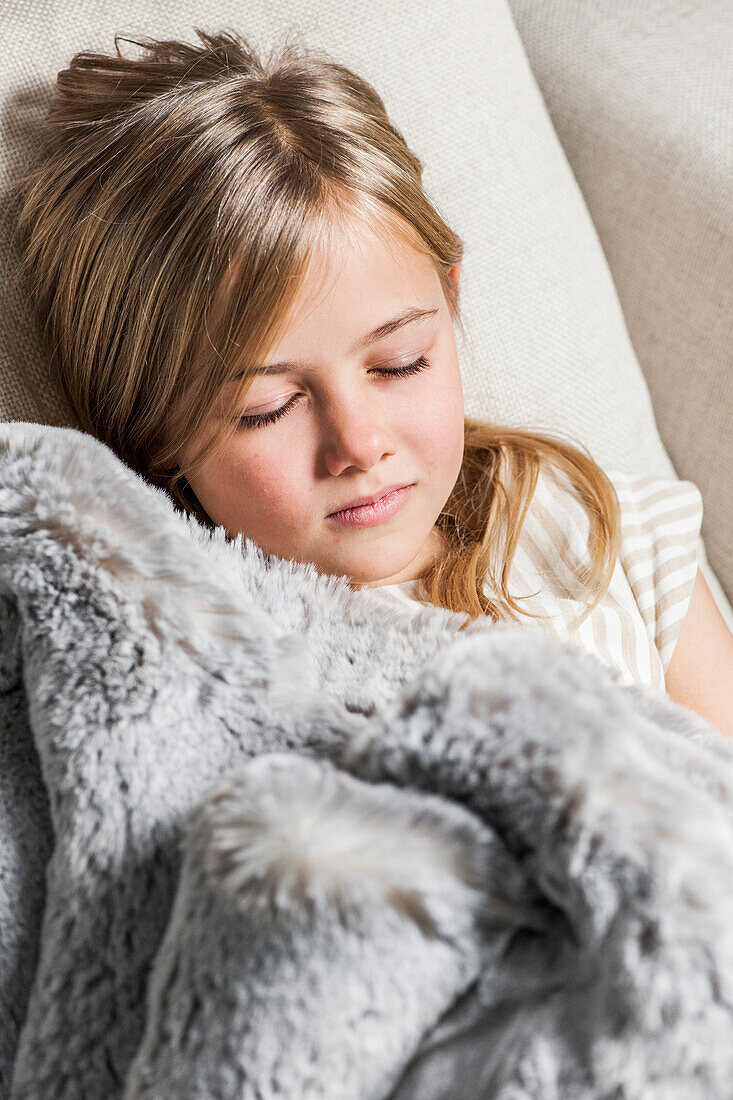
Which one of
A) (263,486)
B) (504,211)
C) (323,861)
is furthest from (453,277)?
(323,861)

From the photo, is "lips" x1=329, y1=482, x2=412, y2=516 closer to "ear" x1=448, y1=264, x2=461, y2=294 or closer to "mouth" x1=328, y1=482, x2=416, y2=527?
"mouth" x1=328, y1=482, x2=416, y2=527

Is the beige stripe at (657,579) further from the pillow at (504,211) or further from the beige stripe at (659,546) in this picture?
the pillow at (504,211)

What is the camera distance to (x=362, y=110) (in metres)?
0.81

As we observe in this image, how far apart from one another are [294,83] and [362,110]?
0.07m

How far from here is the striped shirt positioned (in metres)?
0.86

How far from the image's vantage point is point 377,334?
0.70 meters

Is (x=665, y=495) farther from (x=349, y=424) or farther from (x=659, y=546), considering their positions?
(x=349, y=424)

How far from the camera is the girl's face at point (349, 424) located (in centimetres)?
68

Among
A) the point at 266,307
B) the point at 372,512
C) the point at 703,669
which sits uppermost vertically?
the point at 266,307

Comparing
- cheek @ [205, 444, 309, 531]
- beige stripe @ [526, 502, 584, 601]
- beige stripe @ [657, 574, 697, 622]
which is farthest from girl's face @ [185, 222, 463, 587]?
beige stripe @ [657, 574, 697, 622]

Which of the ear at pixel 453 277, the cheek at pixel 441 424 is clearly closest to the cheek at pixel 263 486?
the cheek at pixel 441 424

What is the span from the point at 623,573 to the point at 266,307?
0.48 meters

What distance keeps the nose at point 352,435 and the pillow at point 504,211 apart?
1.11 ft

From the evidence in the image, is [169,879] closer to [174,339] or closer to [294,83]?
[174,339]
